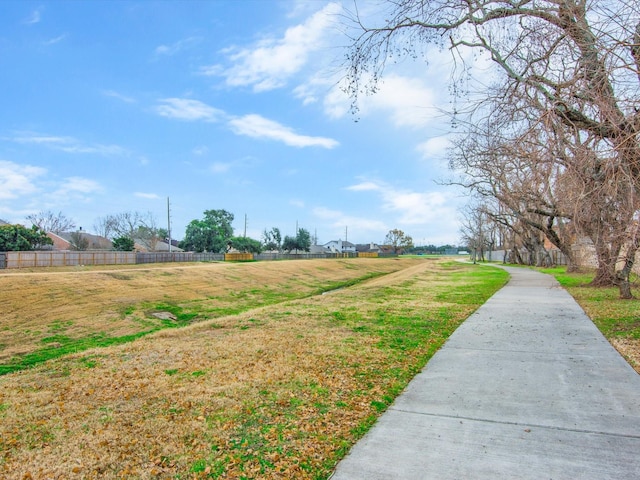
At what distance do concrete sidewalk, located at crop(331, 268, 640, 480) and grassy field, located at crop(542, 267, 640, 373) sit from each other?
0.32 meters

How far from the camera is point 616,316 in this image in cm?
1000

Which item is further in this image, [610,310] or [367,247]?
[367,247]

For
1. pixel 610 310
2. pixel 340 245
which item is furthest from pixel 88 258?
pixel 340 245

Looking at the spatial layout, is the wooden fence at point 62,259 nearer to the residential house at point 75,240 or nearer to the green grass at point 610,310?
the residential house at point 75,240

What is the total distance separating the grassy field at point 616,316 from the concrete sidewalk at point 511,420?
32 cm

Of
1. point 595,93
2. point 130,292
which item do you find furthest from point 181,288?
point 595,93

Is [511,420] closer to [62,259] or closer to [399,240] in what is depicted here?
[62,259]

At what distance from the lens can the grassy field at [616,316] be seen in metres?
6.74

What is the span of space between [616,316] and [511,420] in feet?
27.3

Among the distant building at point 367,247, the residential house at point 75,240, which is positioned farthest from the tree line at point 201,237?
the distant building at point 367,247

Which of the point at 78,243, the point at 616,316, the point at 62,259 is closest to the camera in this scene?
the point at 616,316

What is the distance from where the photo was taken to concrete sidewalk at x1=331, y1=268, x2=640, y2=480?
2934 millimetres

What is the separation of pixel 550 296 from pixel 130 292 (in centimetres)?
1680

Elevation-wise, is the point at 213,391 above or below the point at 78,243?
below
